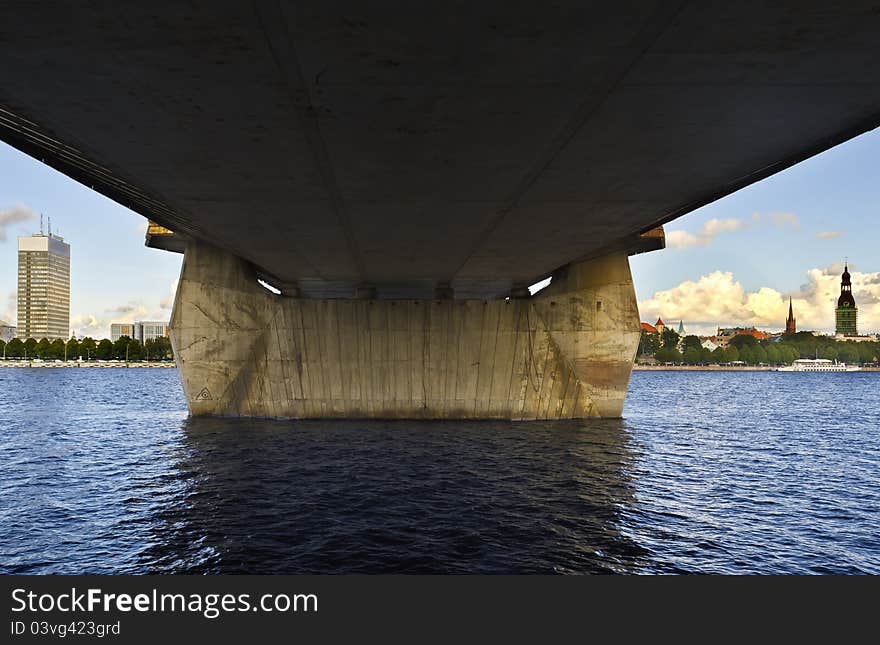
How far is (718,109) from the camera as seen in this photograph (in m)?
10.6

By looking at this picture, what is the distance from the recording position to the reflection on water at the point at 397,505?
1141cm

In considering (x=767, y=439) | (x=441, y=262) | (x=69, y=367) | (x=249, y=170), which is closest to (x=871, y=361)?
(x=767, y=439)

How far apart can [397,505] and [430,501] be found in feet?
3.19

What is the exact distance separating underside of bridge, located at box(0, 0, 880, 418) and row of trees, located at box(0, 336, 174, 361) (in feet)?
582

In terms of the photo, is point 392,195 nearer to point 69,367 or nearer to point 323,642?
point 323,642

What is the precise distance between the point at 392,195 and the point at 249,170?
12.4 feet

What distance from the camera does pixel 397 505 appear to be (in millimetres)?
15680

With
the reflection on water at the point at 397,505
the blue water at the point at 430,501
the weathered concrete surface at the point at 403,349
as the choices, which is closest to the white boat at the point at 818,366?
the blue water at the point at 430,501

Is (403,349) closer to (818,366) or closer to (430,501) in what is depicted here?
(430,501)

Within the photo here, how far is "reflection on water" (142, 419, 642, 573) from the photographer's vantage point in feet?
37.4

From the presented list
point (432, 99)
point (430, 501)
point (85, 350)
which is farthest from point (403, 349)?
point (85, 350)

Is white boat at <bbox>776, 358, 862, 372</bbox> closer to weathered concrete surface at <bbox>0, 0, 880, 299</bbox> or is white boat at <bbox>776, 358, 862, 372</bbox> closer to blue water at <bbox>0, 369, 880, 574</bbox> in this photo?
blue water at <bbox>0, 369, 880, 574</bbox>

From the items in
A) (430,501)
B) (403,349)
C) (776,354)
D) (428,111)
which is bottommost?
(430,501)

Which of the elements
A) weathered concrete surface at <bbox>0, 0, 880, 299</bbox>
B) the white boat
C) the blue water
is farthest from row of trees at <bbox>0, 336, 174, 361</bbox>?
the white boat
